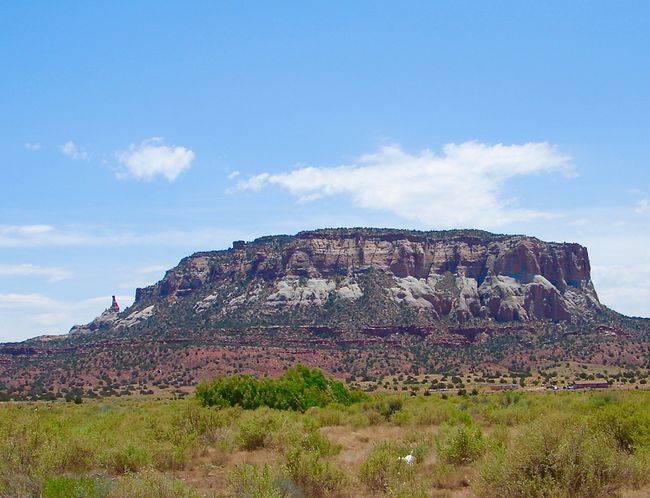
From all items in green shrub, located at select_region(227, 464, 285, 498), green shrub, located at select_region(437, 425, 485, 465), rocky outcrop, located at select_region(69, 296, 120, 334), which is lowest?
green shrub, located at select_region(437, 425, 485, 465)

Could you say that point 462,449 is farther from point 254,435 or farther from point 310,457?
point 254,435

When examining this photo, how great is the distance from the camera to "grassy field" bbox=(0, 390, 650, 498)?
12.3 meters

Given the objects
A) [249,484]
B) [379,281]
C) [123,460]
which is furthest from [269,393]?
[379,281]

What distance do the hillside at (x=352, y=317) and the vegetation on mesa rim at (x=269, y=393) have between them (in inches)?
1670

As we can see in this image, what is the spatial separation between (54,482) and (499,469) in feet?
27.1

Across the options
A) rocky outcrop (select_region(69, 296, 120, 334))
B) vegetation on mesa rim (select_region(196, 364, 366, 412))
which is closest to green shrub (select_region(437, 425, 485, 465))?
vegetation on mesa rim (select_region(196, 364, 366, 412))

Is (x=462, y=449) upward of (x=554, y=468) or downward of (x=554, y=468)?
downward

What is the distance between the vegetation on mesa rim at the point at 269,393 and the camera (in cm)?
3147

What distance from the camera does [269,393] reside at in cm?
3328

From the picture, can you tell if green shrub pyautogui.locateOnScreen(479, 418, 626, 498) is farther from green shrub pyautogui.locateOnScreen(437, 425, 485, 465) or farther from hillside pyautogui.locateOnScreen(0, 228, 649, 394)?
hillside pyautogui.locateOnScreen(0, 228, 649, 394)

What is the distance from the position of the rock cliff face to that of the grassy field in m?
97.8

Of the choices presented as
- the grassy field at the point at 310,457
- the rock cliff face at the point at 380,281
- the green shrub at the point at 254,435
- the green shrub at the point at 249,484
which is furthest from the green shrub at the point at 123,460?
the rock cliff face at the point at 380,281

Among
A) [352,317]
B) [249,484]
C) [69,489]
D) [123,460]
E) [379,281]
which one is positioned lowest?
[123,460]

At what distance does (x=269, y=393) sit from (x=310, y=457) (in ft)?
62.9
